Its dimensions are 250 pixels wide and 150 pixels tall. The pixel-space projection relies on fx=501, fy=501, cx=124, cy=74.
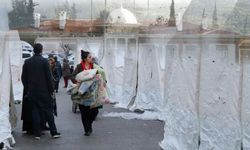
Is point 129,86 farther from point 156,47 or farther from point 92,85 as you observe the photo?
point 92,85

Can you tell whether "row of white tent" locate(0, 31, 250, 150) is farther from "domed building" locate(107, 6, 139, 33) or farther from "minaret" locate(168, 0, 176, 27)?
"domed building" locate(107, 6, 139, 33)

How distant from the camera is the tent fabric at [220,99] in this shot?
7602 mm

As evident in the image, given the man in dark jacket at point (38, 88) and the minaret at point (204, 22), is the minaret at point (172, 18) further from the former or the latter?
the man in dark jacket at point (38, 88)

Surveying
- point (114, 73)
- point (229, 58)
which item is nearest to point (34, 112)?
point (229, 58)

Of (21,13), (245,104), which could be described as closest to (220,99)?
(245,104)

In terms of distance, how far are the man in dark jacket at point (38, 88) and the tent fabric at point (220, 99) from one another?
3.35 m

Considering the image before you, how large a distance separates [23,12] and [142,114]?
428 cm

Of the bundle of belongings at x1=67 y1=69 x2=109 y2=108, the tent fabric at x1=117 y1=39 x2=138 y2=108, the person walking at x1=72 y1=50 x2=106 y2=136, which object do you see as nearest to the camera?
the bundle of belongings at x1=67 y1=69 x2=109 y2=108

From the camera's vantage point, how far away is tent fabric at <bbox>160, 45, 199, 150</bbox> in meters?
8.28

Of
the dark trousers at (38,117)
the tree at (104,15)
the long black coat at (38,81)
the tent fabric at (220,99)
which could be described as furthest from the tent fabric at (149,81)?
the tent fabric at (220,99)

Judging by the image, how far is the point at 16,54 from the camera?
16.9m

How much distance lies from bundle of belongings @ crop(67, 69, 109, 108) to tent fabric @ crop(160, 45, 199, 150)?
5.80 feet

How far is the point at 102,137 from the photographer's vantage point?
10.3 m

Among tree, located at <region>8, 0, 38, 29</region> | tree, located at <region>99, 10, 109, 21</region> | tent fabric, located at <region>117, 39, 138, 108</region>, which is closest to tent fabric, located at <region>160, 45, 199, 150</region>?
tree, located at <region>8, 0, 38, 29</region>
